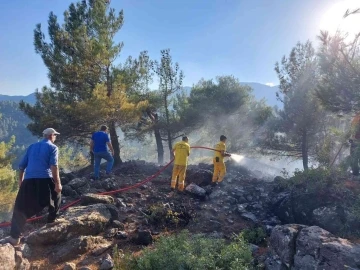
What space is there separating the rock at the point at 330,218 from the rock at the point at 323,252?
2667mm

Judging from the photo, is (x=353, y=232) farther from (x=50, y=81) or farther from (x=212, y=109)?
(x=212, y=109)

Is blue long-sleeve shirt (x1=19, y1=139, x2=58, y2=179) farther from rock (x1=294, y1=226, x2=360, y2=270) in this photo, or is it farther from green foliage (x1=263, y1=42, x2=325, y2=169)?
green foliage (x1=263, y1=42, x2=325, y2=169)

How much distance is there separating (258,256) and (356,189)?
13.9 feet

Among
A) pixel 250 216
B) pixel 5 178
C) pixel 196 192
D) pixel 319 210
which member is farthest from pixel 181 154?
pixel 5 178

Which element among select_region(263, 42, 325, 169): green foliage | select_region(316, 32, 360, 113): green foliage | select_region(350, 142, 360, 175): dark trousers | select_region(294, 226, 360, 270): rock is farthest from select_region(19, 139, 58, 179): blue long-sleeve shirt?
select_region(263, 42, 325, 169): green foliage

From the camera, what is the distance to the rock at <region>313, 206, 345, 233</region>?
6.67 m

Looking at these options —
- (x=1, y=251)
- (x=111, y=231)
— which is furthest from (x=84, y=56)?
(x=1, y=251)

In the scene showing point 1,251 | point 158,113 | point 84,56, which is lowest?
point 1,251

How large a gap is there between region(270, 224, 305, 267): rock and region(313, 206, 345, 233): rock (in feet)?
8.10

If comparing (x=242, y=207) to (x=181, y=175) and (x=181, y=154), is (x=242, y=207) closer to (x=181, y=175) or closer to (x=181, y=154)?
(x=181, y=175)

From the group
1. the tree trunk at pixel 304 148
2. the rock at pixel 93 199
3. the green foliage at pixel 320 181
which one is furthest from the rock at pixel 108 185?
the tree trunk at pixel 304 148

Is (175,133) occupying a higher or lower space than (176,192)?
higher

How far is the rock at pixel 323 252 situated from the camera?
12.6 ft

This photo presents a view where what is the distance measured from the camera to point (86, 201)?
7387 millimetres
